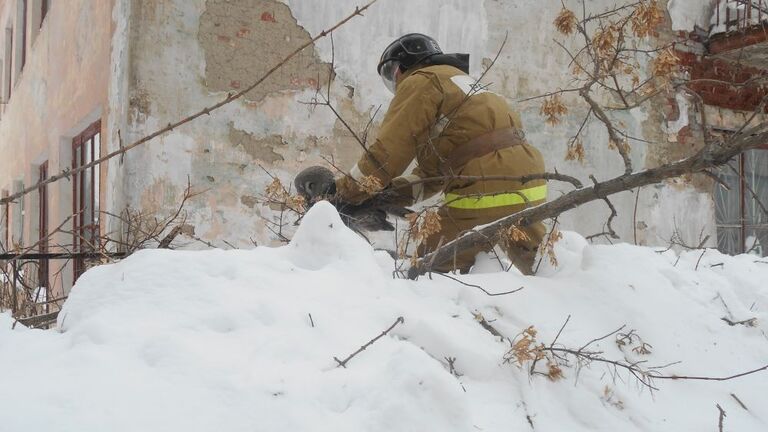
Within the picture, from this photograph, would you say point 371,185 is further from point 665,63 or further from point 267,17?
point 267,17

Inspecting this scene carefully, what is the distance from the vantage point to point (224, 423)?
1379 mm

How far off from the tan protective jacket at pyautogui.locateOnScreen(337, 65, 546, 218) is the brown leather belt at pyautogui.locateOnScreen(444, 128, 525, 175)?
0.02 meters

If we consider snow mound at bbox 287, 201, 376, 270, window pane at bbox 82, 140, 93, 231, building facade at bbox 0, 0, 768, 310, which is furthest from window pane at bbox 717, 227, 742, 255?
window pane at bbox 82, 140, 93, 231

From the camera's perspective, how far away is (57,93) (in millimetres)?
6719

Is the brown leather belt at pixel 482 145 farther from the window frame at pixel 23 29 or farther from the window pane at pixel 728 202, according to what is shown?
the window frame at pixel 23 29

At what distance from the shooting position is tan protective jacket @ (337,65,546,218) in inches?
117

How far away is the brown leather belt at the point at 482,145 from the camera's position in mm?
3020

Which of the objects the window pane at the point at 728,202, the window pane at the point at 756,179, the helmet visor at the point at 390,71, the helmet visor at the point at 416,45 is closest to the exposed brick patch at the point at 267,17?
the helmet visor at the point at 390,71

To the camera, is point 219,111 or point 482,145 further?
point 219,111

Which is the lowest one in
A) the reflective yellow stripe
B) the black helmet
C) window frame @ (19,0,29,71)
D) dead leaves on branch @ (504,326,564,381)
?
dead leaves on branch @ (504,326,564,381)

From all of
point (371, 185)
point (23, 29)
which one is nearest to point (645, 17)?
point (371, 185)

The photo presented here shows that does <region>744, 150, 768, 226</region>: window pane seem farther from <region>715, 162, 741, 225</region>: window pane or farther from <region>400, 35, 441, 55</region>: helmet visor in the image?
<region>400, 35, 441, 55</region>: helmet visor

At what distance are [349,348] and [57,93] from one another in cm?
625

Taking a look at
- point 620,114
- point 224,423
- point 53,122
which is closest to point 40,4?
point 53,122
